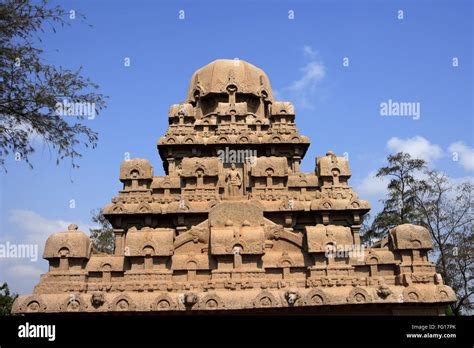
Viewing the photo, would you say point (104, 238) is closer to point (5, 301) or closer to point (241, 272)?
point (5, 301)

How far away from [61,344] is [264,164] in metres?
14.9

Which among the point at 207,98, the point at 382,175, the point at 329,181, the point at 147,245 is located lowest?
the point at 147,245

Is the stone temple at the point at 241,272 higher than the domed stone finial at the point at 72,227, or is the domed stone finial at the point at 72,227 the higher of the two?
the domed stone finial at the point at 72,227

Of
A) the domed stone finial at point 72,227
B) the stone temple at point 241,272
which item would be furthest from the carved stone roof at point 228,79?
the domed stone finial at point 72,227

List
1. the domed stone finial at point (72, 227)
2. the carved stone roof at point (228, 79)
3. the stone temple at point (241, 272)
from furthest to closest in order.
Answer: the carved stone roof at point (228, 79) → the domed stone finial at point (72, 227) → the stone temple at point (241, 272)

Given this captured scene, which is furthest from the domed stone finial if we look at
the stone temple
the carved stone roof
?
the carved stone roof

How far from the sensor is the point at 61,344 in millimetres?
12414

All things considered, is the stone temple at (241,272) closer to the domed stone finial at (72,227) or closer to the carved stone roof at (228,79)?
the domed stone finial at (72,227)

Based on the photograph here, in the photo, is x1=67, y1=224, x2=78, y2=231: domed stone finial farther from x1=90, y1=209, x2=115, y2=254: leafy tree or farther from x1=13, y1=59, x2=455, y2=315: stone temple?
x1=90, y1=209, x2=115, y2=254: leafy tree

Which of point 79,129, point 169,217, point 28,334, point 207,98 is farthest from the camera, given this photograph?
point 207,98

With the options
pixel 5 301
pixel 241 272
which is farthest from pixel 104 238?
pixel 241 272

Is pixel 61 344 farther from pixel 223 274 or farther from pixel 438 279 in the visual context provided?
pixel 438 279

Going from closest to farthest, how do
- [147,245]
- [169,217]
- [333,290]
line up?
[333,290], [147,245], [169,217]

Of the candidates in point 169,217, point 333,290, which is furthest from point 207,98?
point 333,290
